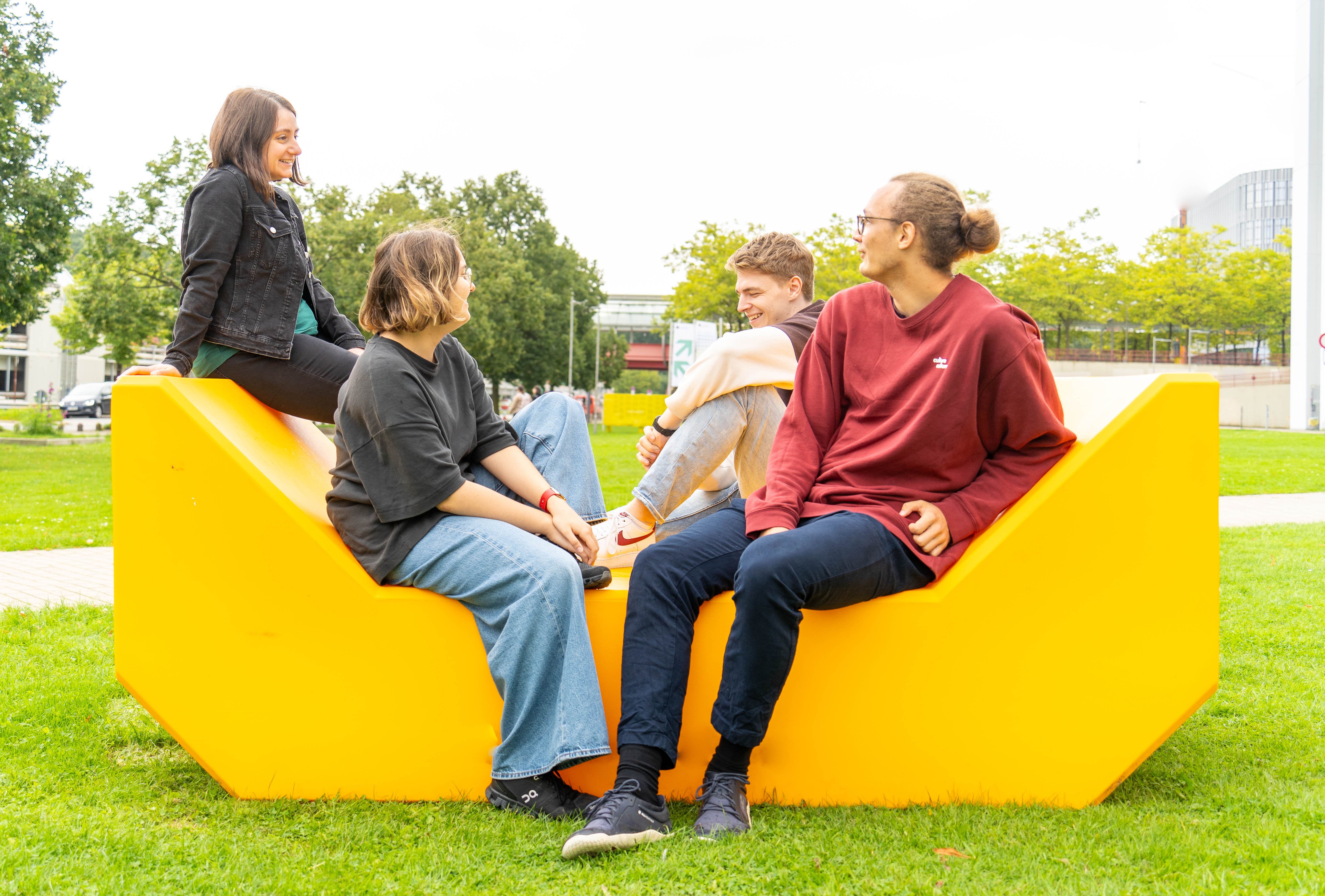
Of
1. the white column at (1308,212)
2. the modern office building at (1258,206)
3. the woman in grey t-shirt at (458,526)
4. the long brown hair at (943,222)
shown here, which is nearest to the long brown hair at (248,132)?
the woman in grey t-shirt at (458,526)

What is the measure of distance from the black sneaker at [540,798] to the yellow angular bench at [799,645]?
0.42 feet

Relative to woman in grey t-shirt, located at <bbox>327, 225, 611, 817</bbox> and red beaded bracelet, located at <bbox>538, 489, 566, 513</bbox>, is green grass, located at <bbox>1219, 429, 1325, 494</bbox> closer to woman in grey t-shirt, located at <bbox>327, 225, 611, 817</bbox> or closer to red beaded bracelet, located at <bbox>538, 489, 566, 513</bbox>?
red beaded bracelet, located at <bbox>538, 489, 566, 513</bbox>

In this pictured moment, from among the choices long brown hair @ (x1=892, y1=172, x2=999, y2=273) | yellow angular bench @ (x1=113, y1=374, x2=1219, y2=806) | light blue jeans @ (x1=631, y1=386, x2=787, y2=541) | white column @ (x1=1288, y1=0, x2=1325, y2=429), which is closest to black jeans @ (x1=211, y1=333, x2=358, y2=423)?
yellow angular bench @ (x1=113, y1=374, x2=1219, y2=806)

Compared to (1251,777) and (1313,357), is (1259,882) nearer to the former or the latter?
(1251,777)

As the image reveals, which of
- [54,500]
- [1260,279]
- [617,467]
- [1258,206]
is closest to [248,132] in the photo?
[54,500]

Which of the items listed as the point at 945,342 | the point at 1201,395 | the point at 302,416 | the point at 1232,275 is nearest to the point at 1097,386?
the point at 1201,395

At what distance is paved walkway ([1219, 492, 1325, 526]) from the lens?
336 inches

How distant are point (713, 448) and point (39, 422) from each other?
25.0m

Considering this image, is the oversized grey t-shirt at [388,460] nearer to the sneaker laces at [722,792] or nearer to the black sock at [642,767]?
the black sock at [642,767]

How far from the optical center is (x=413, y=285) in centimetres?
278

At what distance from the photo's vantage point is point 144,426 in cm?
276

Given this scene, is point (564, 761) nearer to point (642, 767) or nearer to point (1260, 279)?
point (642, 767)

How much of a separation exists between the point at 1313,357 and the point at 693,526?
39.2 meters

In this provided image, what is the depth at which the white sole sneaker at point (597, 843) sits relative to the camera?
7.35ft
